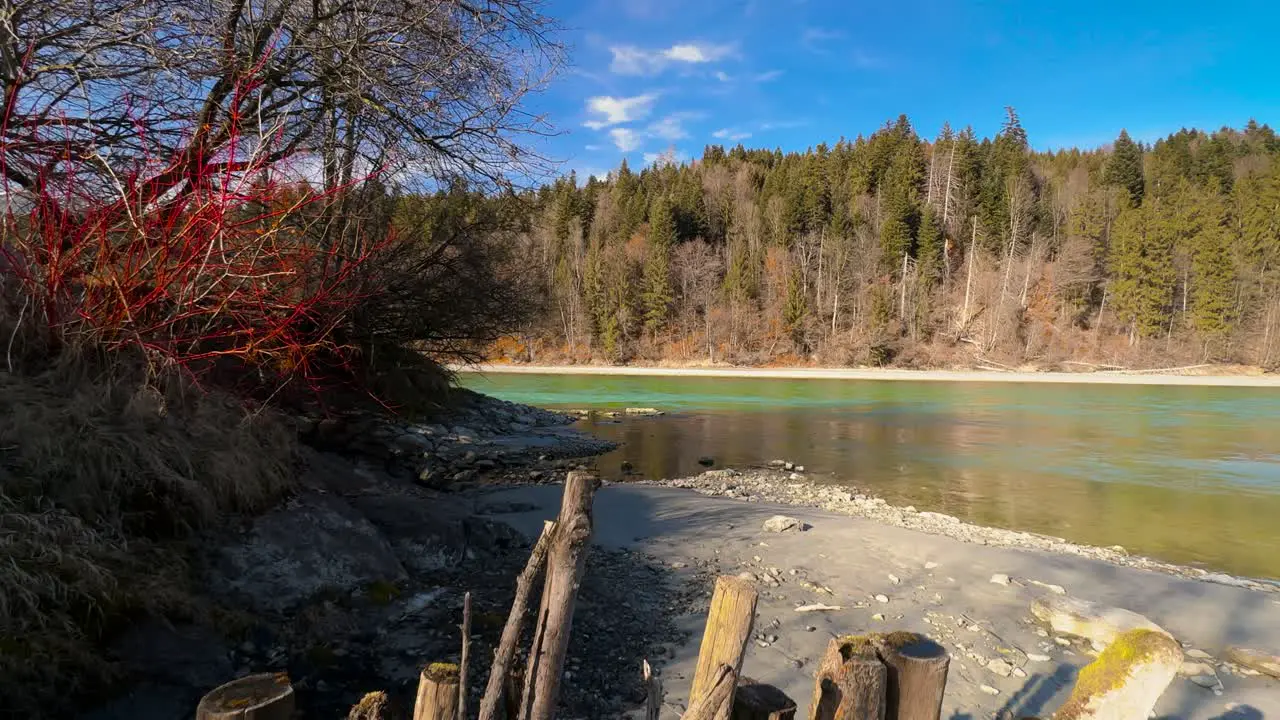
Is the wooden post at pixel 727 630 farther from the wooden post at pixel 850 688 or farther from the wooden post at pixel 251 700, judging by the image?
the wooden post at pixel 251 700

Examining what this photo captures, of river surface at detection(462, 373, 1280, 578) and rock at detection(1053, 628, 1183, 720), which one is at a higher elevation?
rock at detection(1053, 628, 1183, 720)

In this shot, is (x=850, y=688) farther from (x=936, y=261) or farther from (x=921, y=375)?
(x=936, y=261)

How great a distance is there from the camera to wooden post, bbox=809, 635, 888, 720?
5.75 ft

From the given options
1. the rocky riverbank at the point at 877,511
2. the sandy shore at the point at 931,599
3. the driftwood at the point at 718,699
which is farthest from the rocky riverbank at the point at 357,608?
the rocky riverbank at the point at 877,511

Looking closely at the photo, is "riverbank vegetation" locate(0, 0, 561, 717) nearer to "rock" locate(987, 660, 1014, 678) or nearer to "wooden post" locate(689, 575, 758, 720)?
"wooden post" locate(689, 575, 758, 720)

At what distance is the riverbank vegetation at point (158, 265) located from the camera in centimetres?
286

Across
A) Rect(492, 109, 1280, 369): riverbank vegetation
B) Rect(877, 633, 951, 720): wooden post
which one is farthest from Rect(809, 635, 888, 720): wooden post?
Rect(492, 109, 1280, 369): riverbank vegetation

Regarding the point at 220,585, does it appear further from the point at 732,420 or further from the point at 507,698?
the point at 732,420

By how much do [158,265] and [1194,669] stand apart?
698cm

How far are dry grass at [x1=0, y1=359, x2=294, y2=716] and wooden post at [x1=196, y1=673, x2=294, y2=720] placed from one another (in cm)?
159

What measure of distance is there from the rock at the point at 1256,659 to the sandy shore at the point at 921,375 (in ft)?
111

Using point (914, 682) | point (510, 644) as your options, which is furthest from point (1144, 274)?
point (510, 644)

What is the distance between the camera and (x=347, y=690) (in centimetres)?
297

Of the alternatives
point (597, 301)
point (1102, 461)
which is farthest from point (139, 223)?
point (597, 301)
